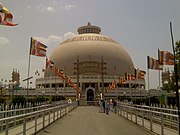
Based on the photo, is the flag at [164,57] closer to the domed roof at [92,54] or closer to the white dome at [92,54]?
the domed roof at [92,54]

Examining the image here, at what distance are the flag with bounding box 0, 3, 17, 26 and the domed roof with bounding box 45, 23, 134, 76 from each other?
6379cm

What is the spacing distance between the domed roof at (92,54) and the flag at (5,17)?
63793 millimetres

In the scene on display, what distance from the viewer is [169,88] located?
32688 mm

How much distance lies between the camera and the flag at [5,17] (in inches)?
511

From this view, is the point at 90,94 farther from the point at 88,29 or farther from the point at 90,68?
the point at 88,29

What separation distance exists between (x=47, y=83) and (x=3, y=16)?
213 ft

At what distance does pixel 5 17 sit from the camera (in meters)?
13.2

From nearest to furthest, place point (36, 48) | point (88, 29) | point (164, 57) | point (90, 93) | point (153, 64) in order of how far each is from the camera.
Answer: point (164, 57) < point (36, 48) < point (153, 64) < point (90, 93) < point (88, 29)

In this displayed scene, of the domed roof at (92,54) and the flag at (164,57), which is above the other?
the domed roof at (92,54)

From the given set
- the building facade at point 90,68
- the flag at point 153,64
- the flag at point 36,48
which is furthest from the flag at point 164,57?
the building facade at point 90,68

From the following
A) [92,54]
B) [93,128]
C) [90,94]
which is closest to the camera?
[93,128]

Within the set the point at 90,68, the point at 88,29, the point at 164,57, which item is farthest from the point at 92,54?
the point at 164,57

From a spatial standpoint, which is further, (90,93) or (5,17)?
(90,93)

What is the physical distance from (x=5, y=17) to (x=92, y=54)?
2680 inches
